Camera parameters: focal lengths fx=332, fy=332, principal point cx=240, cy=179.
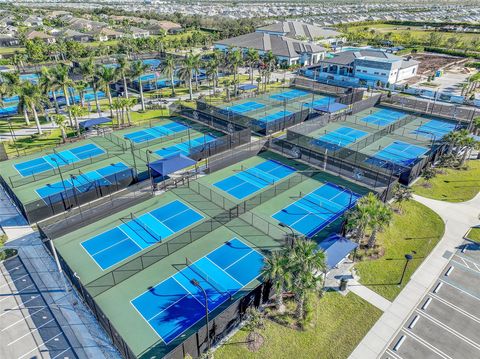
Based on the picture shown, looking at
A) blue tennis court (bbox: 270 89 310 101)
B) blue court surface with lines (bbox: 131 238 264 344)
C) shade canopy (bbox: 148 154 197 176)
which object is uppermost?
shade canopy (bbox: 148 154 197 176)

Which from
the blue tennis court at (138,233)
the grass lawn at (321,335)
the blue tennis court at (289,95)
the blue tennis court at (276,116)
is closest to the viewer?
the grass lawn at (321,335)

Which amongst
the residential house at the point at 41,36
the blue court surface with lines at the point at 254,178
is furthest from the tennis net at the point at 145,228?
the residential house at the point at 41,36

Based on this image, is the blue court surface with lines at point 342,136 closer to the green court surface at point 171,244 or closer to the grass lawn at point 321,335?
the green court surface at point 171,244

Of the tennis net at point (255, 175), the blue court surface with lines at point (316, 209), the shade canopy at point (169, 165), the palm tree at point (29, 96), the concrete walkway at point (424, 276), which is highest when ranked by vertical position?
the palm tree at point (29, 96)

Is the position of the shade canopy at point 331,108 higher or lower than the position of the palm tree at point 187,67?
lower

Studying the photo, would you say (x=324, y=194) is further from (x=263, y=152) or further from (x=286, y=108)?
(x=286, y=108)

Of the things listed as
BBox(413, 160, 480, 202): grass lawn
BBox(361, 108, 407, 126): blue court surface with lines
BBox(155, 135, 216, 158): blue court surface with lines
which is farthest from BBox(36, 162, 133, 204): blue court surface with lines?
BBox(361, 108, 407, 126): blue court surface with lines

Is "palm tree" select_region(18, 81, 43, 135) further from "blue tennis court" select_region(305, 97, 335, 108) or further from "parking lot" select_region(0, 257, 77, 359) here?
"blue tennis court" select_region(305, 97, 335, 108)
